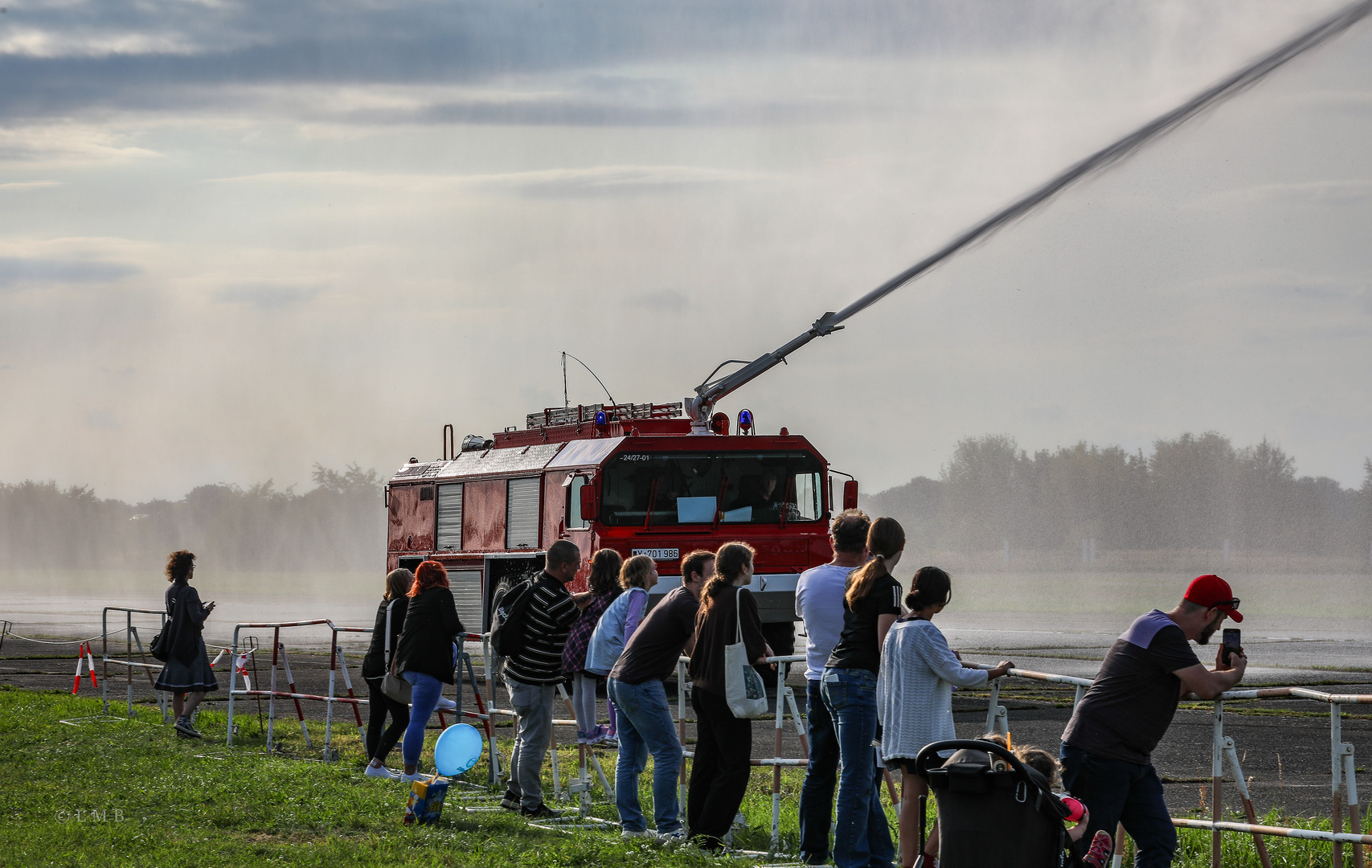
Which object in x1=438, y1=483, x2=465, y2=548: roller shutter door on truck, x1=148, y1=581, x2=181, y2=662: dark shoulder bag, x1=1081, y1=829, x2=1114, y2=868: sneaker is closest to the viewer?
x1=1081, y1=829, x2=1114, y2=868: sneaker

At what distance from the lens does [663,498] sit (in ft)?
56.2

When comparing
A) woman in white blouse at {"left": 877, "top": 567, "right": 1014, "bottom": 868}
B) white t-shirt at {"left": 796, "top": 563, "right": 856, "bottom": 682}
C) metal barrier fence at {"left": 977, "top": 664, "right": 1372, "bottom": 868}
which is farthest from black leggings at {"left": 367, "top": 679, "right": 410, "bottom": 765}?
metal barrier fence at {"left": 977, "top": 664, "right": 1372, "bottom": 868}

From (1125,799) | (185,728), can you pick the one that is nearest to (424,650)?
(185,728)

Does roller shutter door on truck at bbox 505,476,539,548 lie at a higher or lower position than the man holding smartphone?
higher

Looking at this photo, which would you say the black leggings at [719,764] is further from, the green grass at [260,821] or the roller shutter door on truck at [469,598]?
the roller shutter door on truck at [469,598]

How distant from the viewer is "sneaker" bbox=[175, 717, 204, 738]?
13.1 m

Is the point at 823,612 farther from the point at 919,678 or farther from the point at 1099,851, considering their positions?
the point at 1099,851

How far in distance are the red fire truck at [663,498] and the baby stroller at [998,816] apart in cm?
1083

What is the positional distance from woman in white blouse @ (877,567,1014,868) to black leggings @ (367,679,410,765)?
193 inches

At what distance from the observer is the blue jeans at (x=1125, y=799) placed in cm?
590

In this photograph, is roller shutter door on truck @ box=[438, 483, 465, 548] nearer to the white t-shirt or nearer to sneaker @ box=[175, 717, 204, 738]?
sneaker @ box=[175, 717, 204, 738]

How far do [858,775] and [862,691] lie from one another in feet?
1.33

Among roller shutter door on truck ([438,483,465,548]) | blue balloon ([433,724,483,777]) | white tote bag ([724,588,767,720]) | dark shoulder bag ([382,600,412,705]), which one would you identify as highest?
roller shutter door on truck ([438,483,465,548])

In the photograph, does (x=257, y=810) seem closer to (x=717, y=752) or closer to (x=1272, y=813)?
(x=717, y=752)
